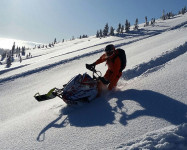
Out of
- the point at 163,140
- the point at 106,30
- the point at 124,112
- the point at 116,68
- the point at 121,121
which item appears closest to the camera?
the point at 163,140

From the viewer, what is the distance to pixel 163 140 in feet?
15.1

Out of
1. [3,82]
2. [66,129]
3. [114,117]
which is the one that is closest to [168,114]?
[114,117]

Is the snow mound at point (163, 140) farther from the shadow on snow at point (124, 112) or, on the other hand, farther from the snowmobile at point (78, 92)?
the snowmobile at point (78, 92)

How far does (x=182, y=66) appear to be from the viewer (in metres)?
9.57

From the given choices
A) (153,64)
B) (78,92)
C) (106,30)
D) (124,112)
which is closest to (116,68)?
(78,92)

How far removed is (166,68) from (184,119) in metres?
4.92

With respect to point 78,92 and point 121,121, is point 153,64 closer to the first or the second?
point 78,92

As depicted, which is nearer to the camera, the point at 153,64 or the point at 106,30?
the point at 153,64

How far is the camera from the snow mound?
4.46 meters

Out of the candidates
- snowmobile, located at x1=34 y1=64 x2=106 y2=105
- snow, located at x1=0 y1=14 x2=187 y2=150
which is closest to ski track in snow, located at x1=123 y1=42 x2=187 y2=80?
snow, located at x1=0 y1=14 x2=187 y2=150

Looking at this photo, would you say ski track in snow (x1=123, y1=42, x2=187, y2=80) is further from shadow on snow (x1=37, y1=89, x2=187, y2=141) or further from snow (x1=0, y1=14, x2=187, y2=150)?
shadow on snow (x1=37, y1=89, x2=187, y2=141)

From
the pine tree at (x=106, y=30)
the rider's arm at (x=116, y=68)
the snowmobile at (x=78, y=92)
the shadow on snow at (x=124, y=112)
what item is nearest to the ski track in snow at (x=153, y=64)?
the rider's arm at (x=116, y=68)

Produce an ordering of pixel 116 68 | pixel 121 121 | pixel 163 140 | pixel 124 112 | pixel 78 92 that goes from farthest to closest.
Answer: pixel 116 68 → pixel 78 92 → pixel 124 112 → pixel 121 121 → pixel 163 140

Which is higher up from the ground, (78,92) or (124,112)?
(78,92)
